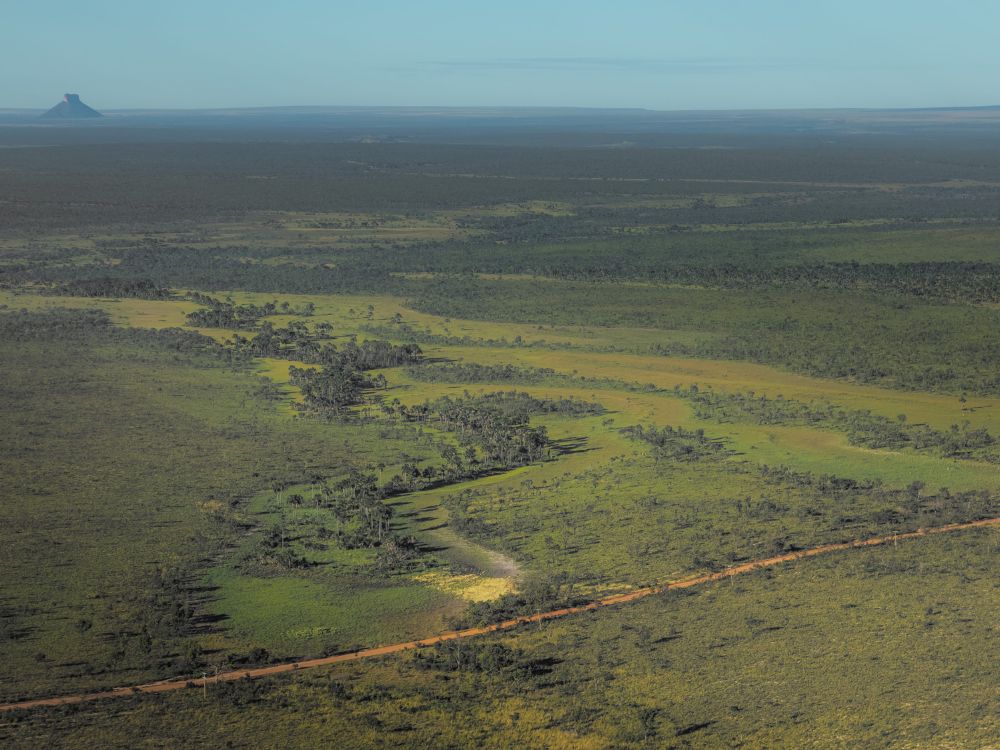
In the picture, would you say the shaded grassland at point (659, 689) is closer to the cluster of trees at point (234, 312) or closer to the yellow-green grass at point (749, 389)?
the yellow-green grass at point (749, 389)

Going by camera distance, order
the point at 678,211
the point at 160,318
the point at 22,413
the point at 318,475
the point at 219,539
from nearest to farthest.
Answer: the point at 219,539 → the point at 318,475 → the point at 22,413 → the point at 160,318 → the point at 678,211

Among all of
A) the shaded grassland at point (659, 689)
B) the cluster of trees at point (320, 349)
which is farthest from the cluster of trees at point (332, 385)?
the shaded grassland at point (659, 689)

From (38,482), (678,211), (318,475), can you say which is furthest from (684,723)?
(678,211)

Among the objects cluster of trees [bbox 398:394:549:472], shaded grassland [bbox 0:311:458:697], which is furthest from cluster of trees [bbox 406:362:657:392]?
shaded grassland [bbox 0:311:458:697]

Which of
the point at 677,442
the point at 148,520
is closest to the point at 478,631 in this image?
the point at 148,520

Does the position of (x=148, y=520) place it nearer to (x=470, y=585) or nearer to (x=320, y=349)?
(x=470, y=585)

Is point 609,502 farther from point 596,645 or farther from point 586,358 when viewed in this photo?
point 586,358
